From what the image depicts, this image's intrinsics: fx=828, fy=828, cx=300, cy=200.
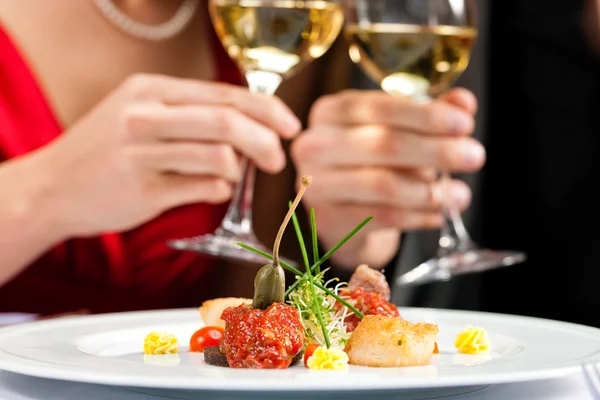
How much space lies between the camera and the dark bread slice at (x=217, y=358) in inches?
28.9

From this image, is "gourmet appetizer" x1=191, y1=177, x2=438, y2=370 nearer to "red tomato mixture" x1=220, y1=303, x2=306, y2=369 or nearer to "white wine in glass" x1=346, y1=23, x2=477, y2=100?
"red tomato mixture" x1=220, y1=303, x2=306, y2=369

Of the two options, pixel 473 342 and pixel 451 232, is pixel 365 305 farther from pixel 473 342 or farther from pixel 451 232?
pixel 451 232

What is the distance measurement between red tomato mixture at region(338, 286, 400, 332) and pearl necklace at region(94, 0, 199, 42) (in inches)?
56.6

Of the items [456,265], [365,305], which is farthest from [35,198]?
[365,305]

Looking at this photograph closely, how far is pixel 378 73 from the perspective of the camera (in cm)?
148

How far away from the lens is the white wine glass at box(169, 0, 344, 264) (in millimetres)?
1317

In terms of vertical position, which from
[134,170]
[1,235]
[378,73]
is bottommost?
[1,235]

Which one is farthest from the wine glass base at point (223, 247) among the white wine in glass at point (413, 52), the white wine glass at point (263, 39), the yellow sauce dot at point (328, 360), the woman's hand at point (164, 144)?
the yellow sauce dot at point (328, 360)

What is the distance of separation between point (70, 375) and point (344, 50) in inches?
70.7

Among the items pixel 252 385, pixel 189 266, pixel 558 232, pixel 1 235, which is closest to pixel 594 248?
pixel 558 232

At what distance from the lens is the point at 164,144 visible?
1.41m

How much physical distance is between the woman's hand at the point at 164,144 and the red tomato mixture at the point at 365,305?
56 cm

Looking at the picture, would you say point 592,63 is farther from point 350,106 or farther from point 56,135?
point 56,135

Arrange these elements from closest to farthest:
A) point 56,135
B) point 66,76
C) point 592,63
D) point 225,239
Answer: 1. point 225,239
2. point 56,135
3. point 66,76
4. point 592,63
